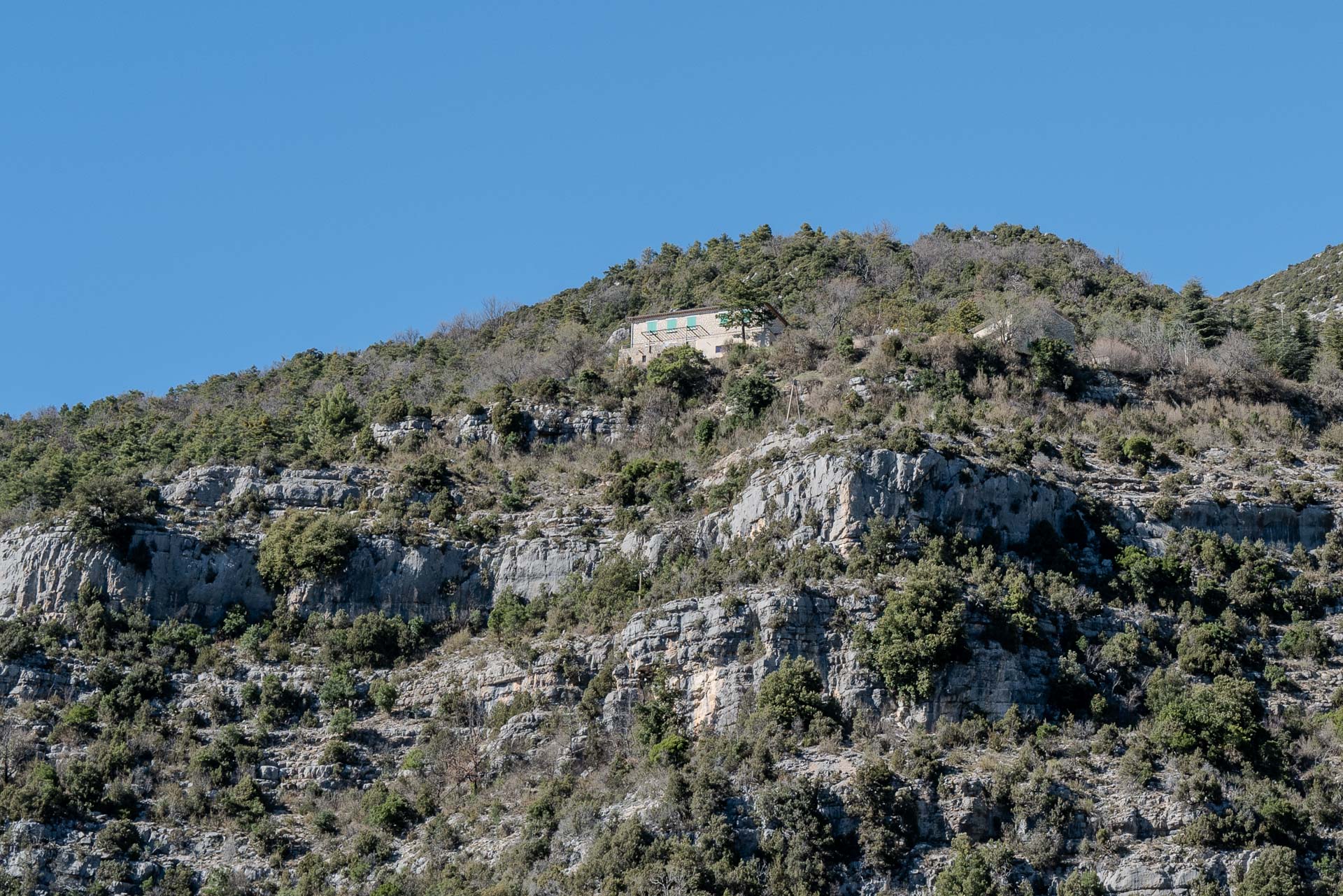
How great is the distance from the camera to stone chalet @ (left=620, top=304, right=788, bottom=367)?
73.4 meters

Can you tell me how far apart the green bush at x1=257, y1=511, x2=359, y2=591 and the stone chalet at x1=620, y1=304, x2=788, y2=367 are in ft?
64.6

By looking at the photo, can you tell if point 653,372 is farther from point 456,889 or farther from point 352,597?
point 456,889

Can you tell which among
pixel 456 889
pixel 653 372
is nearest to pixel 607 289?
pixel 653 372

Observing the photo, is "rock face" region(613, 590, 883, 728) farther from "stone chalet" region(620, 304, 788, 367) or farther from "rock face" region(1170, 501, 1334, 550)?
"stone chalet" region(620, 304, 788, 367)

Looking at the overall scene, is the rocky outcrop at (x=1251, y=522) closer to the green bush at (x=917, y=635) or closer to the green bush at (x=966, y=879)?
the green bush at (x=917, y=635)

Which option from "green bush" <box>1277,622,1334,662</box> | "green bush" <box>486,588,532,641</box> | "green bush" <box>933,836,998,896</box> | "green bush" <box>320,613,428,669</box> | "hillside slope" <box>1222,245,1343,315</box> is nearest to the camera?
"green bush" <box>933,836,998,896</box>

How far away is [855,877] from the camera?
42594mm

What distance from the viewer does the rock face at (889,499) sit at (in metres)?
51.8

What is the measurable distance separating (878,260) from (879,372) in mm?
26242

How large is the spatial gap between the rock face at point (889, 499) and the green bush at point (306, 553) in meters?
13.0

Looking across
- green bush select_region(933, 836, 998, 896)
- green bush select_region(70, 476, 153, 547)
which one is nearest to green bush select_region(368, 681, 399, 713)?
green bush select_region(70, 476, 153, 547)

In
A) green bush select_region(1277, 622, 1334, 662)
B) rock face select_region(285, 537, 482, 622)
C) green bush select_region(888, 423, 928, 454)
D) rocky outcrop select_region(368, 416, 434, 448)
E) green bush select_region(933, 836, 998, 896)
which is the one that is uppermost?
rocky outcrop select_region(368, 416, 434, 448)

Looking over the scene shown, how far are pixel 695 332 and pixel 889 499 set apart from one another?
2470cm

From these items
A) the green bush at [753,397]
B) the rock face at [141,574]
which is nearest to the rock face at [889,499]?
the green bush at [753,397]
